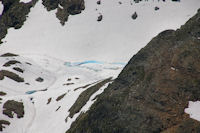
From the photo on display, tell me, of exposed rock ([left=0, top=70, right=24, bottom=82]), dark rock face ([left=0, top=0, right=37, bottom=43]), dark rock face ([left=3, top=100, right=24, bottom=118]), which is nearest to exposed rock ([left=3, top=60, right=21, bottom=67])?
exposed rock ([left=0, top=70, right=24, bottom=82])

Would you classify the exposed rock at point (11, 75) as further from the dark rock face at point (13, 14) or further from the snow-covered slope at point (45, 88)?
the dark rock face at point (13, 14)

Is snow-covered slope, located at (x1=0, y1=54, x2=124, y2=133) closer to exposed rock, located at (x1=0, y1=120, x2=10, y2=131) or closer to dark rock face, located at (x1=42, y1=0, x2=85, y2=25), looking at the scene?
exposed rock, located at (x1=0, y1=120, x2=10, y2=131)

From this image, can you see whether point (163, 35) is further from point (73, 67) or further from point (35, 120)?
point (73, 67)

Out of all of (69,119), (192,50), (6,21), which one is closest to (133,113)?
(192,50)

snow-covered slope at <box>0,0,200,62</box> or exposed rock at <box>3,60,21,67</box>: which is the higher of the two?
snow-covered slope at <box>0,0,200,62</box>

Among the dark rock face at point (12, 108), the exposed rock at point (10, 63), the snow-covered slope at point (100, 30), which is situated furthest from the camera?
the snow-covered slope at point (100, 30)

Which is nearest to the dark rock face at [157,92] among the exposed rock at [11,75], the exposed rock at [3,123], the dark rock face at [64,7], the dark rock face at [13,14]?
the exposed rock at [3,123]
